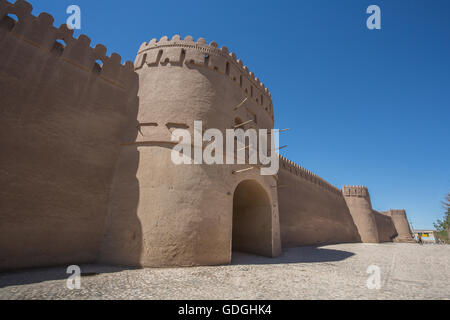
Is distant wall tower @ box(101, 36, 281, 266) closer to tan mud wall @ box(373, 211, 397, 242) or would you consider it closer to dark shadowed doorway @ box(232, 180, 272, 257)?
dark shadowed doorway @ box(232, 180, 272, 257)

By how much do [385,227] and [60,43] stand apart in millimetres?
38547

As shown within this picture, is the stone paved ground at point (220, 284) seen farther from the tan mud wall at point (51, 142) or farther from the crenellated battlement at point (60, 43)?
the crenellated battlement at point (60, 43)

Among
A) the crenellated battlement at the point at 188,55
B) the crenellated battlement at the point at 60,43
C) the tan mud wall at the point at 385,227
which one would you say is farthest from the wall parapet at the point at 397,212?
the crenellated battlement at the point at 60,43

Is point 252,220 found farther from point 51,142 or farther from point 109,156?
point 51,142

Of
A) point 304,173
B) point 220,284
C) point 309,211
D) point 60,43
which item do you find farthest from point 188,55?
point 309,211

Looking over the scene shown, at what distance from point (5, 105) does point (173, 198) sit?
5.29 m

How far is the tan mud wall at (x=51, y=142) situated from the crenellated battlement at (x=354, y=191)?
2474 cm

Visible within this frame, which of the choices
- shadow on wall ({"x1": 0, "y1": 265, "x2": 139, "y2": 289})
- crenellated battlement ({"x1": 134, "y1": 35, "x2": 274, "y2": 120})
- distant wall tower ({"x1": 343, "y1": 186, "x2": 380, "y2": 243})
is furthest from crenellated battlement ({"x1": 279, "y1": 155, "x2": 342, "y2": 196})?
shadow on wall ({"x1": 0, "y1": 265, "x2": 139, "y2": 289})

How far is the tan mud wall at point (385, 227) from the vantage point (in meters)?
27.8

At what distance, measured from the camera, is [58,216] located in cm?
608

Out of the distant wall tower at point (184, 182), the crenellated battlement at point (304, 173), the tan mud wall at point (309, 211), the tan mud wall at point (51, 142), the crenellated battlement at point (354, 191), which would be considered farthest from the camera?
the crenellated battlement at point (354, 191)

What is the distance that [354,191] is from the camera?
974 inches

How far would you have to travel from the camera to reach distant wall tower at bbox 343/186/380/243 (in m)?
23.2
